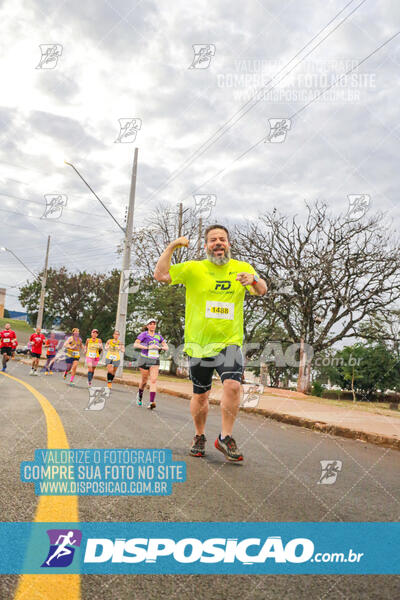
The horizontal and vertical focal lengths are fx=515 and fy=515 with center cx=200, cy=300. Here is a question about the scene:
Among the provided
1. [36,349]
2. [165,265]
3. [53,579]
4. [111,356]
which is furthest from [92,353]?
[53,579]

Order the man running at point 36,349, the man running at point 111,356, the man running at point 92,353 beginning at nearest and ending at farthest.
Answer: the man running at point 111,356
the man running at point 92,353
the man running at point 36,349

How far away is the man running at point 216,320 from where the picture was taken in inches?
189

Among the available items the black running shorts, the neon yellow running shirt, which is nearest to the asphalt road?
the black running shorts

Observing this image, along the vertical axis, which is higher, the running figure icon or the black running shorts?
the black running shorts

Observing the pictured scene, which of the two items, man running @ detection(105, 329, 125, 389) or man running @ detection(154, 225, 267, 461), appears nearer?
man running @ detection(154, 225, 267, 461)

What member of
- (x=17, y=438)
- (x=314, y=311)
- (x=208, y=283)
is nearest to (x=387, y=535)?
(x=208, y=283)

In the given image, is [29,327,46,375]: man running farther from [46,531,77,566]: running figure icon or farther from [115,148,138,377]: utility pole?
[46,531,77,566]: running figure icon

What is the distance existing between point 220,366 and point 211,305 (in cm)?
58

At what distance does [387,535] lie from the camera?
9.45 feet

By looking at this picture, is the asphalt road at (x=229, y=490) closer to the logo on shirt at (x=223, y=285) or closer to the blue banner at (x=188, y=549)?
the blue banner at (x=188, y=549)

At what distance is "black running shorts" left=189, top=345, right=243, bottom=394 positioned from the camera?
4785 mm

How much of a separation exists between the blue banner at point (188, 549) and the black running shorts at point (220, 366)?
6.79 feet

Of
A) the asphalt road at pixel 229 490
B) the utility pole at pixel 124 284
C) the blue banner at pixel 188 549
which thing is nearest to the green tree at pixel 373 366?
the utility pole at pixel 124 284

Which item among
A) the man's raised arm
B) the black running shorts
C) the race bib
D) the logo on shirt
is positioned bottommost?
the black running shorts
